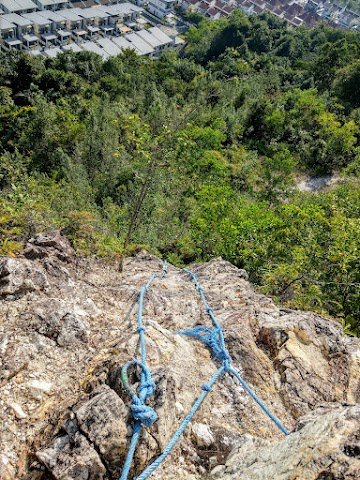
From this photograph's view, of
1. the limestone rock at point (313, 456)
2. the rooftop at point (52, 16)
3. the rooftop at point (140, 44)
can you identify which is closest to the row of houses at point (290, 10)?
the rooftop at point (140, 44)

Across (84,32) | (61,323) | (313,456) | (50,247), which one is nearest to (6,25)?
(84,32)

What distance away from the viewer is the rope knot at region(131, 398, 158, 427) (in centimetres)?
365

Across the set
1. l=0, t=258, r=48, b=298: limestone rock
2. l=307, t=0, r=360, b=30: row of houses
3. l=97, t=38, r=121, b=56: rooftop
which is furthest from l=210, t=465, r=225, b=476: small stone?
l=307, t=0, r=360, b=30: row of houses

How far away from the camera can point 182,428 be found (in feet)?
12.6

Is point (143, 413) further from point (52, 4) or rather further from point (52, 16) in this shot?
point (52, 4)

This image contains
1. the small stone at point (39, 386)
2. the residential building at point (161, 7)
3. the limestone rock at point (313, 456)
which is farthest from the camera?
the residential building at point (161, 7)

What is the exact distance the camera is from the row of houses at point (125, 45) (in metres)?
60.5

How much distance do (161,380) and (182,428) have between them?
53 cm

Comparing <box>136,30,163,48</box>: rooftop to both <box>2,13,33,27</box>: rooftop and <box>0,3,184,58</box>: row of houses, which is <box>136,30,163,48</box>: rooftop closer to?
<box>0,3,184,58</box>: row of houses

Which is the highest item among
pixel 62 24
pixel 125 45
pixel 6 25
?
pixel 125 45

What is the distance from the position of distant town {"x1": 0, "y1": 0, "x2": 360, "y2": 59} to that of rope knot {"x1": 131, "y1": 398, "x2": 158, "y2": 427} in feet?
197

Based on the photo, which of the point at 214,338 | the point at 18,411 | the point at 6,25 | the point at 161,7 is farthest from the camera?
the point at 161,7

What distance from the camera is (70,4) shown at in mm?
75562

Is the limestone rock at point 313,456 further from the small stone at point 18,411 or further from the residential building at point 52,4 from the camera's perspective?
the residential building at point 52,4
